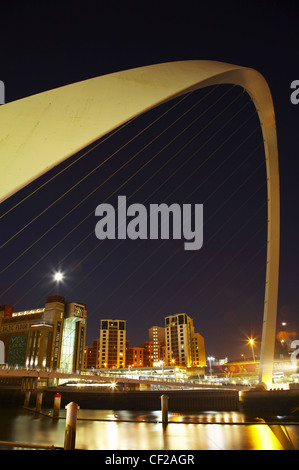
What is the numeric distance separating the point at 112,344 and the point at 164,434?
86083 millimetres

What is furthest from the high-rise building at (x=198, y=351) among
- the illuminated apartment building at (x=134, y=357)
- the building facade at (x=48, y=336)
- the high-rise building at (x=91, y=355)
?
the building facade at (x=48, y=336)

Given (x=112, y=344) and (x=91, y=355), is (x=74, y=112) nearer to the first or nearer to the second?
(x=112, y=344)

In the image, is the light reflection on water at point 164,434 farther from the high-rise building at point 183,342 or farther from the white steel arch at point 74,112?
the high-rise building at point 183,342

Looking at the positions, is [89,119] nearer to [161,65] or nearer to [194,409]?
[161,65]

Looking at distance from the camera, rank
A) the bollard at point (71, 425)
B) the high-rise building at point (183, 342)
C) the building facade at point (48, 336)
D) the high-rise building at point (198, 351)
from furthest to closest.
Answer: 1. the high-rise building at point (198, 351)
2. the high-rise building at point (183, 342)
3. the building facade at point (48, 336)
4. the bollard at point (71, 425)

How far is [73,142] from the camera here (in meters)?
5.68

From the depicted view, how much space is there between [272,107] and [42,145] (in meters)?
14.8

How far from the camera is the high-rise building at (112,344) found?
9400cm

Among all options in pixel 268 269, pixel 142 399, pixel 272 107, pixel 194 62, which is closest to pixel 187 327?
pixel 142 399

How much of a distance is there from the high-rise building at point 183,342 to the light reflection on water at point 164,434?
71.0 m

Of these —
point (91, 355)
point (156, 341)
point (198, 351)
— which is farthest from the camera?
point (156, 341)

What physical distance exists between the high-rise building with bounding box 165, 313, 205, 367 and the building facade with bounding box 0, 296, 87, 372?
42162mm

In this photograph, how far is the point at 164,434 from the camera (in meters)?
14.8

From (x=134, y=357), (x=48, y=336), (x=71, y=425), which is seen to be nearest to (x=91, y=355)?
(x=134, y=357)
